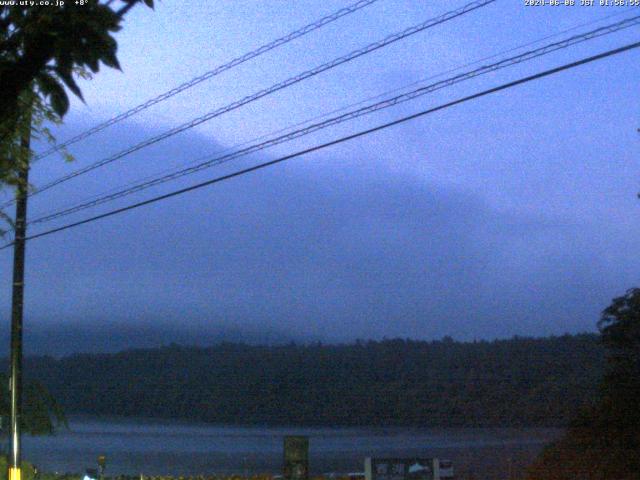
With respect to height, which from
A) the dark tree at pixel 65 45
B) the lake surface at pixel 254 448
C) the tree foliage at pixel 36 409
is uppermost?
the dark tree at pixel 65 45

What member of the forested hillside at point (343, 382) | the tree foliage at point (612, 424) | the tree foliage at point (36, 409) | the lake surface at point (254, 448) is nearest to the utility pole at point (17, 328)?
the tree foliage at point (36, 409)

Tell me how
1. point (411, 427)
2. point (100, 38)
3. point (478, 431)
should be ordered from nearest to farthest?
1. point (100, 38)
2. point (478, 431)
3. point (411, 427)

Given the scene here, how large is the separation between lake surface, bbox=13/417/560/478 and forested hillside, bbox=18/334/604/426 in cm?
253

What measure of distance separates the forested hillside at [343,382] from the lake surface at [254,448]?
2.53m

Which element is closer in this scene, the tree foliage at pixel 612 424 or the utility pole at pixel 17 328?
the utility pole at pixel 17 328

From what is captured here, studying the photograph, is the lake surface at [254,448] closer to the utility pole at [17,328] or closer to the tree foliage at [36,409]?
the tree foliage at [36,409]

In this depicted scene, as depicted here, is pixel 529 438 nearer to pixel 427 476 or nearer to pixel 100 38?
pixel 427 476

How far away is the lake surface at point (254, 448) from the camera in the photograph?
3550 centimetres

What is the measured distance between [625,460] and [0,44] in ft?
73.8

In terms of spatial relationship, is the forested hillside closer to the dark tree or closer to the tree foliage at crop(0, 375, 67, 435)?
the tree foliage at crop(0, 375, 67, 435)

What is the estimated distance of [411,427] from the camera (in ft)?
215

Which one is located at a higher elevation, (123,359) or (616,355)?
(123,359)

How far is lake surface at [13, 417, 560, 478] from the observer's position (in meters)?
35.5

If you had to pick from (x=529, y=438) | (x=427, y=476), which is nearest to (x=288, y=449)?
(x=427, y=476)
